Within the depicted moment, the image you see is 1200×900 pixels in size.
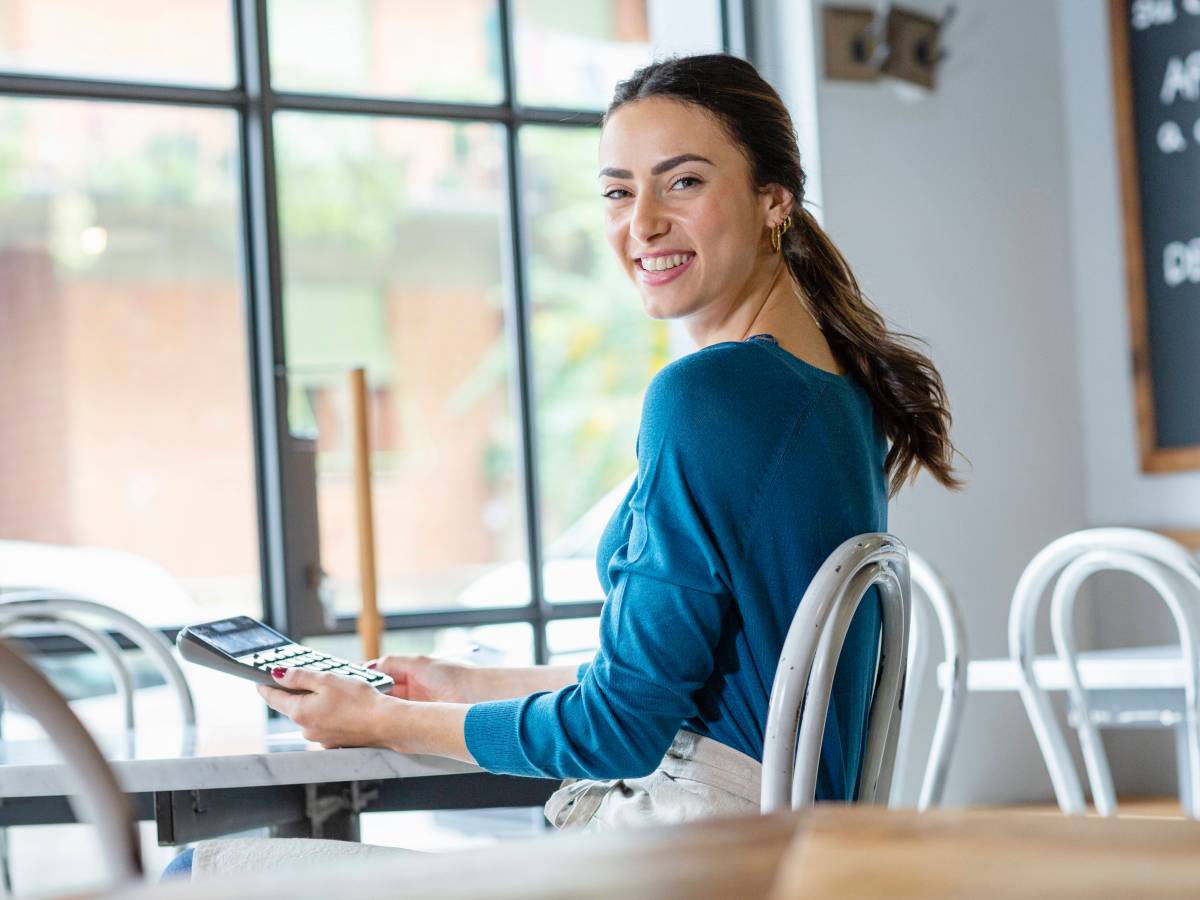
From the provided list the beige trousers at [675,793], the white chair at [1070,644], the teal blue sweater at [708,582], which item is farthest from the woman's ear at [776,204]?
the white chair at [1070,644]

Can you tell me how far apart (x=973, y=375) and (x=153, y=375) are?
2.38 meters

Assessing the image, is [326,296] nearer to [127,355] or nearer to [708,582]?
[127,355]

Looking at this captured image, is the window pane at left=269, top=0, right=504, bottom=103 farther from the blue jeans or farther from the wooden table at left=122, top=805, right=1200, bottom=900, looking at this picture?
the wooden table at left=122, top=805, right=1200, bottom=900

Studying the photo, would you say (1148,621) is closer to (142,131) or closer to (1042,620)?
(1042,620)

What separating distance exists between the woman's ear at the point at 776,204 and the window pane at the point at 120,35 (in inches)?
99.4

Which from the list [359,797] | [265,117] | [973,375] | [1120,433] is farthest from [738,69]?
[1120,433]

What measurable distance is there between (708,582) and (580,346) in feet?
11.1

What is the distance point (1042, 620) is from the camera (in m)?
3.85

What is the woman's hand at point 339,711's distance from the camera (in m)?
1.19

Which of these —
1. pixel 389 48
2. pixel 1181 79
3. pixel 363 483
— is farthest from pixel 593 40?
pixel 363 483

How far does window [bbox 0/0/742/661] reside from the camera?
11.3 ft

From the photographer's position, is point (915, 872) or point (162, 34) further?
point (162, 34)

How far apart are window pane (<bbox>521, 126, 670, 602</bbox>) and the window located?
0.01m

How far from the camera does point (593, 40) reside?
4.11 meters
